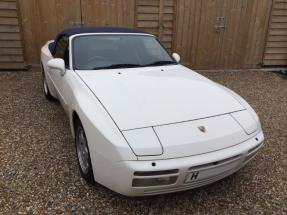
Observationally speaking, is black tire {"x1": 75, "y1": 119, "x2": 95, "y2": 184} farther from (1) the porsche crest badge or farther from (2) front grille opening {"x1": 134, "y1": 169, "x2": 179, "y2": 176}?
(1) the porsche crest badge

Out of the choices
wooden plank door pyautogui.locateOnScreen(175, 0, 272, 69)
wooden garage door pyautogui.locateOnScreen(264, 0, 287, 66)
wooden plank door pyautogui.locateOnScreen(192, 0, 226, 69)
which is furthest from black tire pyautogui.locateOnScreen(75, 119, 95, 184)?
wooden garage door pyautogui.locateOnScreen(264, 0, 287, 66)

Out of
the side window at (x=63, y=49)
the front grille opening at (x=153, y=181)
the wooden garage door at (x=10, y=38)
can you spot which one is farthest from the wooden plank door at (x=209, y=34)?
the front grille opening at (x=153, y=181)

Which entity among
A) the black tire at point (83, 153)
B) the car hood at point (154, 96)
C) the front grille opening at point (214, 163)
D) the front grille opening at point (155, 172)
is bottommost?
the black tire at point (83, 153)

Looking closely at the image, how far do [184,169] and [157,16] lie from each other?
17.8 feet

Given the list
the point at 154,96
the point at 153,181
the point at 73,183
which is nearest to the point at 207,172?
the point at 153,181

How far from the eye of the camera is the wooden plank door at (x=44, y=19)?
610cm

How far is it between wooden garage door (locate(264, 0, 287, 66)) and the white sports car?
17.1ft

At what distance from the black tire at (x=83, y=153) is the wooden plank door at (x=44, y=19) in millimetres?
4318

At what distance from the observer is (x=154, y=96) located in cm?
252

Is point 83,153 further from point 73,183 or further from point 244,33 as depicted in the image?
point 244,33

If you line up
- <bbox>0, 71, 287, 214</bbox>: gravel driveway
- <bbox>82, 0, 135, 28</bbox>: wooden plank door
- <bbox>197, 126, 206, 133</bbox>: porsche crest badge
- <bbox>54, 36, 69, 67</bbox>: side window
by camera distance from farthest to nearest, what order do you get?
<bbox>82, 0, 135, 28</bbox>: wooden plank door < <bbox>54, 36, 69, 67</bbox>: side window < <bbox>0, 71, 287, 214</bbox>: gravel driveway < <bbox>197, 126, 206, 133</bbox>: porsche crest badge

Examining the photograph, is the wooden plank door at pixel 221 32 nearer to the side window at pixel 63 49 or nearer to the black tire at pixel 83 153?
the side window at pixel 63 49

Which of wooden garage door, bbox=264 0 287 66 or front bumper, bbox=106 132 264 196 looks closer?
front bumper, bbox=106 132 264 196

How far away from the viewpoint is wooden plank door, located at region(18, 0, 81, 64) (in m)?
6.10
